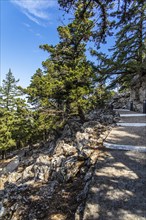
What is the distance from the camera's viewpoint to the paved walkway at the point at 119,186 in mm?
3484

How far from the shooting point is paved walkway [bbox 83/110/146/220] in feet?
11.4

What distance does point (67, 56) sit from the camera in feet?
45.9

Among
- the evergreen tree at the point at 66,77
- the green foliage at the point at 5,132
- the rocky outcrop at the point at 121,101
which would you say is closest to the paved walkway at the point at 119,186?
the evergreen tree at the point at 66,77

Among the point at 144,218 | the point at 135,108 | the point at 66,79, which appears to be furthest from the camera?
the point at 135,108

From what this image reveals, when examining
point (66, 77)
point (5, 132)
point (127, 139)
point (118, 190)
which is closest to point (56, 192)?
point (118, 190)

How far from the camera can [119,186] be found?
4.27 meters

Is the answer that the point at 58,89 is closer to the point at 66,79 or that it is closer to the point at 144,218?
the point at 66,79

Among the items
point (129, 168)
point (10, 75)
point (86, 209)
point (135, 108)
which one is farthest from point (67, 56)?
point (10, 75)

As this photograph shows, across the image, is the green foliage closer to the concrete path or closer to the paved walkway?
the concrete path

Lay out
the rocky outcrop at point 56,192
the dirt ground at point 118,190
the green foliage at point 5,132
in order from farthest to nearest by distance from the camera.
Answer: the green foliage at point 5,132 → the rocky outcrop at point 56,192 → the dirt ground at point 118,190

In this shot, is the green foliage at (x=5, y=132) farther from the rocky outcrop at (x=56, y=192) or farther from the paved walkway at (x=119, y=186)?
the paved walkway at (x=119, y=186)

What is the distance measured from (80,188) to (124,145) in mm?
2581

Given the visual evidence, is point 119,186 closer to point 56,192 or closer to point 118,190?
point 118,190

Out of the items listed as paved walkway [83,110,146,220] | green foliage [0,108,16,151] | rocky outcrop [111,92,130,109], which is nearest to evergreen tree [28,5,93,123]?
paved walkway [83,110,146,220]
